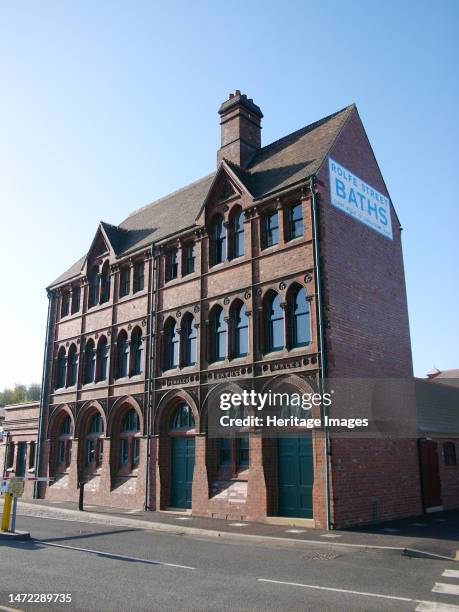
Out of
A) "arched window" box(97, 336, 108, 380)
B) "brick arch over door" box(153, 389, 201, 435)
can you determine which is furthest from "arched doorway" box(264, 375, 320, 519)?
"arched window" box(97, 336, 108, 380)

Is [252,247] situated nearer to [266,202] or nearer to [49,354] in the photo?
[266,202]

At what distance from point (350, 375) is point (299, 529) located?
5173mm

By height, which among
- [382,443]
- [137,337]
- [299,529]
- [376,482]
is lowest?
[299,529]

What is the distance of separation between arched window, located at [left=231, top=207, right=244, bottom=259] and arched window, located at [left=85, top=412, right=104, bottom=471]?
1135cm

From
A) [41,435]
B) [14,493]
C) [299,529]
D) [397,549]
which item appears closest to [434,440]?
[299,529]

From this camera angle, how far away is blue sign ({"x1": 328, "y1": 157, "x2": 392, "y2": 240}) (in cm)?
2017

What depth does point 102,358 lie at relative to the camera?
2723 centimetres

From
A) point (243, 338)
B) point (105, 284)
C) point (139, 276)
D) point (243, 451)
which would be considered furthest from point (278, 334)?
point (105, 284)

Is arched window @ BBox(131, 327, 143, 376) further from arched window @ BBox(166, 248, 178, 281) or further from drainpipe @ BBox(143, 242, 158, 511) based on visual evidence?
arched window @ BBox(166, 248, 178, 281)

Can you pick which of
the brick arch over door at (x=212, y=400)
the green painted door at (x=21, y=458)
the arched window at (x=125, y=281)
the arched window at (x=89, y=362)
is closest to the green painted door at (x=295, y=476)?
the brick arch over door at (x=212, y=400)

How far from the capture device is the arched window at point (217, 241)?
880 inches

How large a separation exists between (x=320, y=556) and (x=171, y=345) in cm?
1289

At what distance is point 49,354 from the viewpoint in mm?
30656

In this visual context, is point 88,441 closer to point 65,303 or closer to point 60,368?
point 60,368
